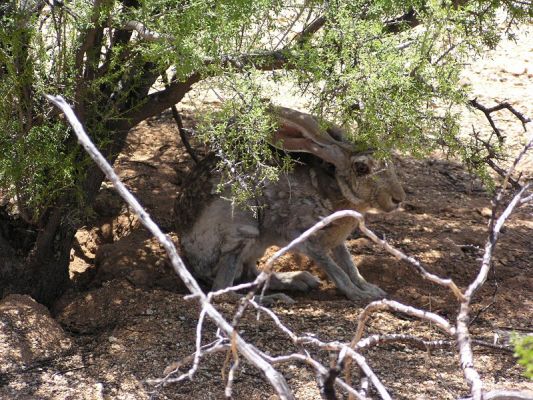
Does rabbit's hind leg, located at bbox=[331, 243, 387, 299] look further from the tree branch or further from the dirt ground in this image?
the tree branch

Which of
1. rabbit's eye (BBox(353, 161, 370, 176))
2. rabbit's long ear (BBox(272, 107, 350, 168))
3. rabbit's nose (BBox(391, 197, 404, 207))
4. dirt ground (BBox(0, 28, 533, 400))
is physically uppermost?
rabbit's long ear (BBox(272, 107, 350, 168))

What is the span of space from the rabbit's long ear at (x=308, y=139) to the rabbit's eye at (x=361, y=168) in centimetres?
8

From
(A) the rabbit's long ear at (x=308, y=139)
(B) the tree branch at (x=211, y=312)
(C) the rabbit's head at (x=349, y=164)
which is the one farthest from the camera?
(C) the rabbit's head at (x=349, y=164)

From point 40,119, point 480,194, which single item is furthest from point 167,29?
point 480,194

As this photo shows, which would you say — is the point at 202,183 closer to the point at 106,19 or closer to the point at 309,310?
the point at 309,310

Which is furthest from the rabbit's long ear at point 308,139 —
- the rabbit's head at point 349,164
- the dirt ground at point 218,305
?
the dirt ground at point 218,305

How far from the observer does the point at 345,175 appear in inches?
261

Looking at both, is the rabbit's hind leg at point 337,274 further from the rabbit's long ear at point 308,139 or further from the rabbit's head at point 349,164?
the rabbit's long ear at point 308,139

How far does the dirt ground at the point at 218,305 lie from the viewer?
16.0ft

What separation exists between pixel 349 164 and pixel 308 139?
1.30 ft

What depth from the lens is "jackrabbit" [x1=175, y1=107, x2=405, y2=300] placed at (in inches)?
256

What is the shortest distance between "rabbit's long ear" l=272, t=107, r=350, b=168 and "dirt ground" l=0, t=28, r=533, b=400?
3.42 ft

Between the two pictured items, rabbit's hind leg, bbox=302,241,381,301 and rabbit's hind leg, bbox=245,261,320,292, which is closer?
rabbit's hind leg, bbox=302,241,381,301

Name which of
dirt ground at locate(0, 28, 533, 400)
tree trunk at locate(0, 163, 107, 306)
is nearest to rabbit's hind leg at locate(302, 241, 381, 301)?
dirt ground at locate(0, 28, 533, 400)
